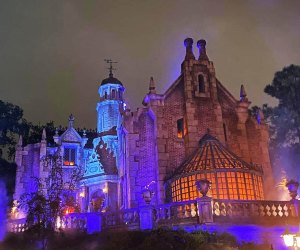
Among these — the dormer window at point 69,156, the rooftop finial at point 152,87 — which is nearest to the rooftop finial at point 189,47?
the rooftop finial at point 152,87

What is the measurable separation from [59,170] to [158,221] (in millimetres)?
9606

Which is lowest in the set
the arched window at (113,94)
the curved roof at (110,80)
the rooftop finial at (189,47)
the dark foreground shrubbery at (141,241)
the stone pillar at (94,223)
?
the dark foreground shrubbery at (141,241)

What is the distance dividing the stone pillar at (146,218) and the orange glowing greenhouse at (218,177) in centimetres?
528

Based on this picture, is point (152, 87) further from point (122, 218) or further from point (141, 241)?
point (141, 241)

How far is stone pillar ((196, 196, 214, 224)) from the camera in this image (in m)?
17.7

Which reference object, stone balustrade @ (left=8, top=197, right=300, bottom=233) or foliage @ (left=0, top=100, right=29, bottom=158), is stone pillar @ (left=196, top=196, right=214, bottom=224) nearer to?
stone balustrade @ (left=8, top=197, right=300, bottom=233)

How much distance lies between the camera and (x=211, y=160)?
24.3 m

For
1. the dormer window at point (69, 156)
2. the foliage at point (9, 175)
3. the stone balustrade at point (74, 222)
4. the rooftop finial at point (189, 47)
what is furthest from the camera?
the dormer window at point (69, 156)

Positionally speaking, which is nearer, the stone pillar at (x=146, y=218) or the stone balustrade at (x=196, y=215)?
the stone balustrade at (x=196, y=215)

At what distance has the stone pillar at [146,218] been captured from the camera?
18.7 m

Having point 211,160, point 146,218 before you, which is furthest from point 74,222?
point 211,160

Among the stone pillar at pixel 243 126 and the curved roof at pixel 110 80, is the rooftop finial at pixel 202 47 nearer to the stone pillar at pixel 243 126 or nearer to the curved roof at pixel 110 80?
the stone pillar at pixel 243 126

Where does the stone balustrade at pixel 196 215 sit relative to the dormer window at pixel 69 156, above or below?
below

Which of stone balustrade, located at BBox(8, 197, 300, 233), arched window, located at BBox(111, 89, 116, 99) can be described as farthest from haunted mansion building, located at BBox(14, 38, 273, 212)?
arched window, located at BBox(111, 89, 116, 99)
